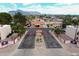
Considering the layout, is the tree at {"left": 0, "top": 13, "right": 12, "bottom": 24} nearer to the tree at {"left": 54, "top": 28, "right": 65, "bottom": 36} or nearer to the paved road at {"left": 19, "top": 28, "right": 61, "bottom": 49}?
the paved road at {"left": 19, "top": 28, "right": 61, "bottom": 49}

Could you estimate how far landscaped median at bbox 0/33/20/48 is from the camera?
4.15 metres

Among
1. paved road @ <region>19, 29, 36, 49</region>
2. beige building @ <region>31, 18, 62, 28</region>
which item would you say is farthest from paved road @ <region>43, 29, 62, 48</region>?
paved road @ <region>19, 29, 36, 49</region>

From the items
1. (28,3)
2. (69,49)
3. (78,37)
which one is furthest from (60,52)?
(28,3)

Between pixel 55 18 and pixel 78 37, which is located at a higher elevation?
pixel 55 18

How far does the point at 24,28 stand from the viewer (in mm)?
4387

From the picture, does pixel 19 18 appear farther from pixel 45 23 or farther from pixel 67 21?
pixel 67 21

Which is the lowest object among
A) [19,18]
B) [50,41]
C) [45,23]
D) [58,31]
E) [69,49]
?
[69,49]

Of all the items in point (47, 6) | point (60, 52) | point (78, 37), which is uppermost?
point (47, 6)

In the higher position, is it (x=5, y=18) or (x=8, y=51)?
(x=5, y=18)

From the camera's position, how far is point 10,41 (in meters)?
4.20

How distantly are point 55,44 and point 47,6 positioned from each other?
2.65 feet

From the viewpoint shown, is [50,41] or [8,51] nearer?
[8,51]

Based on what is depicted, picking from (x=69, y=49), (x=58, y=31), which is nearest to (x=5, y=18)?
(x=58, y=31)

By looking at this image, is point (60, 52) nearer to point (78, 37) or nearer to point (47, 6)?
point (78, 37)
